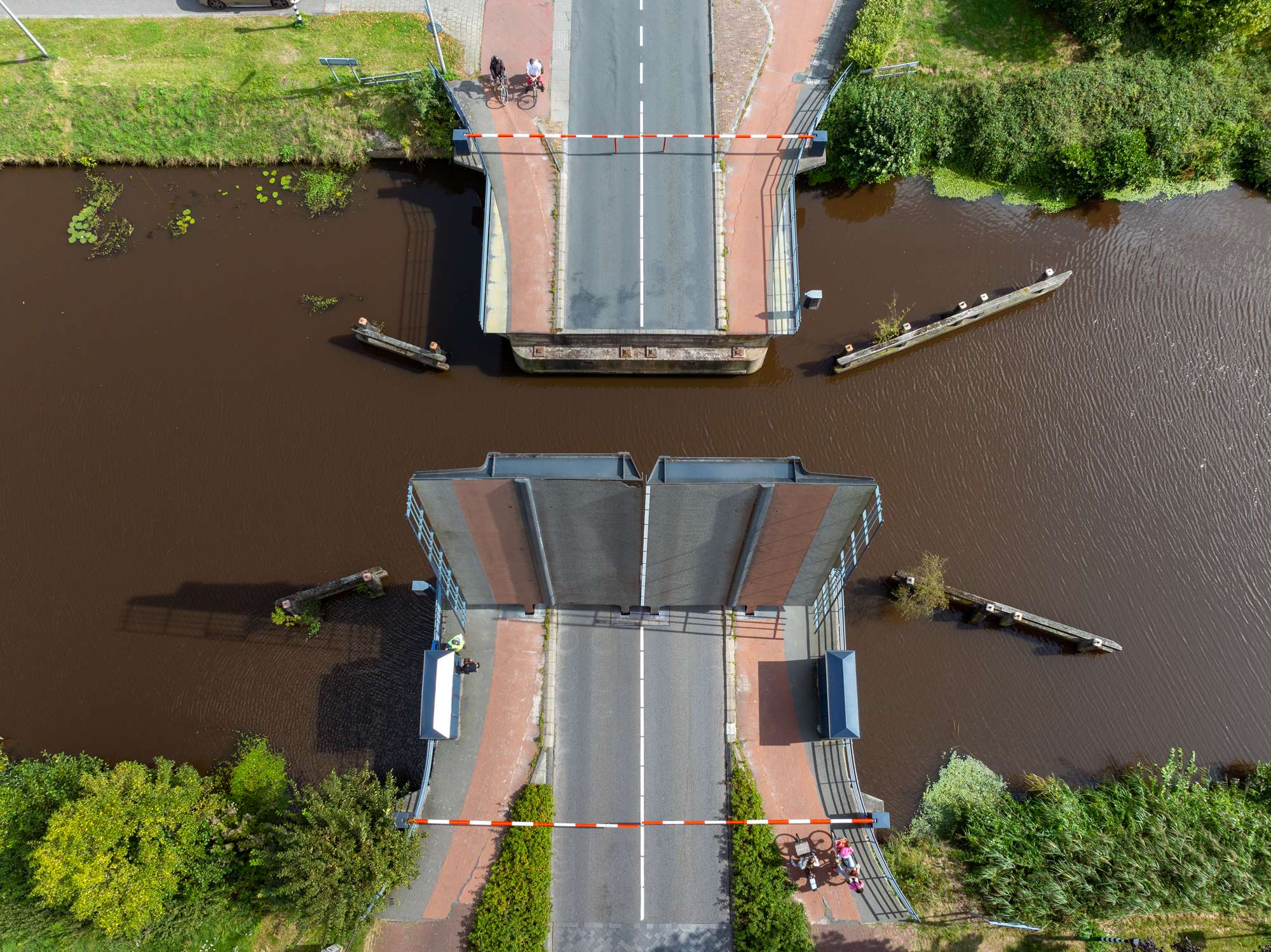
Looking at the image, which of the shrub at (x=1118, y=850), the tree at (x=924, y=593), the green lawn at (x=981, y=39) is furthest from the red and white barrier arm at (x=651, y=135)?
the shrub at (x=1118, y=850)

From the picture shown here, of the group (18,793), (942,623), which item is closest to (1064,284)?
(942,623)

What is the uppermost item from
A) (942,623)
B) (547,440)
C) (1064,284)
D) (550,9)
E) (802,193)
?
(550,9)

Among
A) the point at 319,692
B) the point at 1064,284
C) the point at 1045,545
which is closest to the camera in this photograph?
the point at 319,692

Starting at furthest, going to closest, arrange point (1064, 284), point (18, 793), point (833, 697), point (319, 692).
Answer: point (1064, 284), point (319, 692), point (833, 697), point (18, 793)

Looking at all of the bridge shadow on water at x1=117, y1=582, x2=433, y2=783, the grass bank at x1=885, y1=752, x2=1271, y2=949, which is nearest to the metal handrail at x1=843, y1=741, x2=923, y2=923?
the grass bank at x1=885, y1=752, x2=1271, y2=949

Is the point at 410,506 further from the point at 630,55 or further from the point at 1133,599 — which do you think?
the point at 1133,599

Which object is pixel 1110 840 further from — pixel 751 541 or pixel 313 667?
pixel 313 667

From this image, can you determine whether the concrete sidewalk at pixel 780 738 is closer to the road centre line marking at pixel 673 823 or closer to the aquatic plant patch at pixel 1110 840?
the road centre line marking at pixel 673 823

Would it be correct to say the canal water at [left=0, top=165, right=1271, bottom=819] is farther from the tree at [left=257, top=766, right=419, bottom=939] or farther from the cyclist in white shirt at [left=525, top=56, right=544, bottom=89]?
the cyclist in white shirt at [left=525, top=56, right=544, bottom=89]
